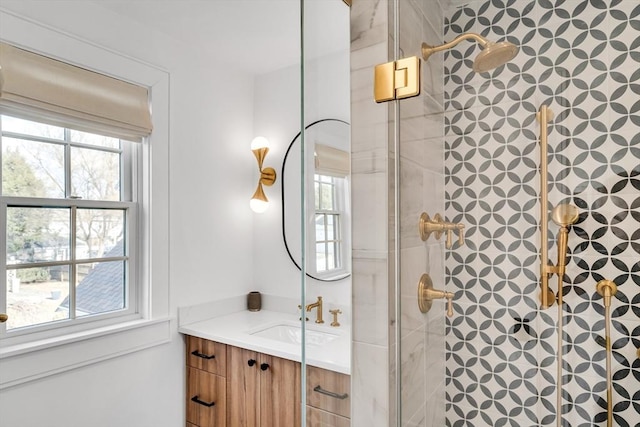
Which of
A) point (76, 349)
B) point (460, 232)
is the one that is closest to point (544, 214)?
point (460, 232)

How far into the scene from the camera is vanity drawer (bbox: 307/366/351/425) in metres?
0.82

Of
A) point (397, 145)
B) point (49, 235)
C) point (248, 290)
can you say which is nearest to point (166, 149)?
point (49, 235)

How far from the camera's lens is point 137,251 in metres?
1.92

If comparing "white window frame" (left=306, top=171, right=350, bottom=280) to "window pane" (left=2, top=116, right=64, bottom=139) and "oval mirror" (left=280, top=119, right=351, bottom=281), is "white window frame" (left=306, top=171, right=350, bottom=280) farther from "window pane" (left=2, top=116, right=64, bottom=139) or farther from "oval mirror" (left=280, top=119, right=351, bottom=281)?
"window pane" (left=2, top=116, right=64, bottom=139)

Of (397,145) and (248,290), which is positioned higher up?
(397,145)

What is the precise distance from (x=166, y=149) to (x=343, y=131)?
4.86ft

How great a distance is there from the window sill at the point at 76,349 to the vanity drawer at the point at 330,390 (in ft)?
4.22

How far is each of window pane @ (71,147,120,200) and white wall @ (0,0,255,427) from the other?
0.94ft

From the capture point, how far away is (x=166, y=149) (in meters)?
2.00

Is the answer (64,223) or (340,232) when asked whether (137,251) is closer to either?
(64,223)

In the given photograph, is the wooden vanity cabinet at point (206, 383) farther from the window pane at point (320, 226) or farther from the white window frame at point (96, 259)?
the window pane at point (320, 226)

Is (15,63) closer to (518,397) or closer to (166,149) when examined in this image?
(166,149)

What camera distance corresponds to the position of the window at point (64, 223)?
60.1 inches

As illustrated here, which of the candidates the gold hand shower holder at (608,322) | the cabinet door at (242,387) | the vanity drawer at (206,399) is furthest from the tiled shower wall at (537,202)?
the vanity drawer at (206,399)
